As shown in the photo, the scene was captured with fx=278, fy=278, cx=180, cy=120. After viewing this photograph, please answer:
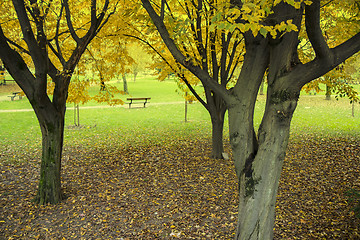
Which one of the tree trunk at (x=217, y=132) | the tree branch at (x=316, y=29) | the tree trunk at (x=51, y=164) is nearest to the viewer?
the tree branch at (x=316, y=29)

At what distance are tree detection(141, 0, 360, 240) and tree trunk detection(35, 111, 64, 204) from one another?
12.1 feet

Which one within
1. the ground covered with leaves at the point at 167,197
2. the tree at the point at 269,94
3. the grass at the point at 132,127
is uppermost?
the tree at the point at 269,94

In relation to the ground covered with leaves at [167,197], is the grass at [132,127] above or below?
above

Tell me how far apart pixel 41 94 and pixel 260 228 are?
4.93m

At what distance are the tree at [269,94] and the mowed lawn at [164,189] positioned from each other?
1411mm

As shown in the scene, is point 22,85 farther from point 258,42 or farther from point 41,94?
point 258,42

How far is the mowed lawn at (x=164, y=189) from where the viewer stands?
520cm

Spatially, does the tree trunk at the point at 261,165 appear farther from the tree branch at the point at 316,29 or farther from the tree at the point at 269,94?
the tree branch at the point at 316,29

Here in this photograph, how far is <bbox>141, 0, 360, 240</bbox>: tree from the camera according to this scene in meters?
3.51

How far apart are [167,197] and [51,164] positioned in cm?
275

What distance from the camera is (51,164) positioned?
20.8 feet

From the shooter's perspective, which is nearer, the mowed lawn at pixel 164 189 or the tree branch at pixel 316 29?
the tree branch at pixel 316 29

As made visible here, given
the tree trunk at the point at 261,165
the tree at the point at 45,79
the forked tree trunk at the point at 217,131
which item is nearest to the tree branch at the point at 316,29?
the tree trunk at the point at 261,165

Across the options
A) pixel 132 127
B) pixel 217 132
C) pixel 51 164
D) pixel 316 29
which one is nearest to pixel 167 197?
pixel 51 164
